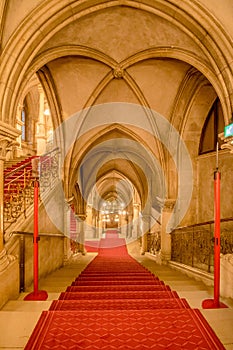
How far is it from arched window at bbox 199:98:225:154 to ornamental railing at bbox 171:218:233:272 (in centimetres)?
226

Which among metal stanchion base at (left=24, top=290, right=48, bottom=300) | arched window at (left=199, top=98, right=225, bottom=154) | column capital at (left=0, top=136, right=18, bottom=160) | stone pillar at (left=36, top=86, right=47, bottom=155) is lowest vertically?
metal stanchion base at (left=24, top=290, right=48, bottom=300)

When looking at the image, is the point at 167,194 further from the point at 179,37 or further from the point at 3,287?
the point at 3,287

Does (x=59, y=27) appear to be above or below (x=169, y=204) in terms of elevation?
Result: above

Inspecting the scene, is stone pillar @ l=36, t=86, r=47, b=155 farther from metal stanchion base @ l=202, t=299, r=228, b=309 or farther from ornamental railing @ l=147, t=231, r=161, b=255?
metal stanchion base @ l=202, t=299, r=228, b=309

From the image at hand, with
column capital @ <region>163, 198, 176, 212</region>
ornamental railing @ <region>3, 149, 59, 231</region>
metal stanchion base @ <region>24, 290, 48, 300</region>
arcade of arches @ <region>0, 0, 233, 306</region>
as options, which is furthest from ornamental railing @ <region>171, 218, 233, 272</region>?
ornamental railing @ <region>3, 149, 59, 231</region>

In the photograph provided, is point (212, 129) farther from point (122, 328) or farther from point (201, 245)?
point (122, 328)

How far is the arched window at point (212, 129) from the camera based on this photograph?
26.2ft

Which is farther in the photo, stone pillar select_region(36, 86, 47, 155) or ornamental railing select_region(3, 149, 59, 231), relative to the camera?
stone pillar select_region(36, 86, 47, 155)

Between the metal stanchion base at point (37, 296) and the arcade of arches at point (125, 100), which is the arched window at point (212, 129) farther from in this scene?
the metal stanchion base at point (37, 296)

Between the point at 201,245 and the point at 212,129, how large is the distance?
3.35 metres

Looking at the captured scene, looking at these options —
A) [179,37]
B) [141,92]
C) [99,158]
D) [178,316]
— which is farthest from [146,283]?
[99,158]

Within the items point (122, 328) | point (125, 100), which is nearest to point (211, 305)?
point (122, 328)

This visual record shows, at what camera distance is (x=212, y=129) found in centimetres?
833

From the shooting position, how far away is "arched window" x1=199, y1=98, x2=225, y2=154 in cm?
800
